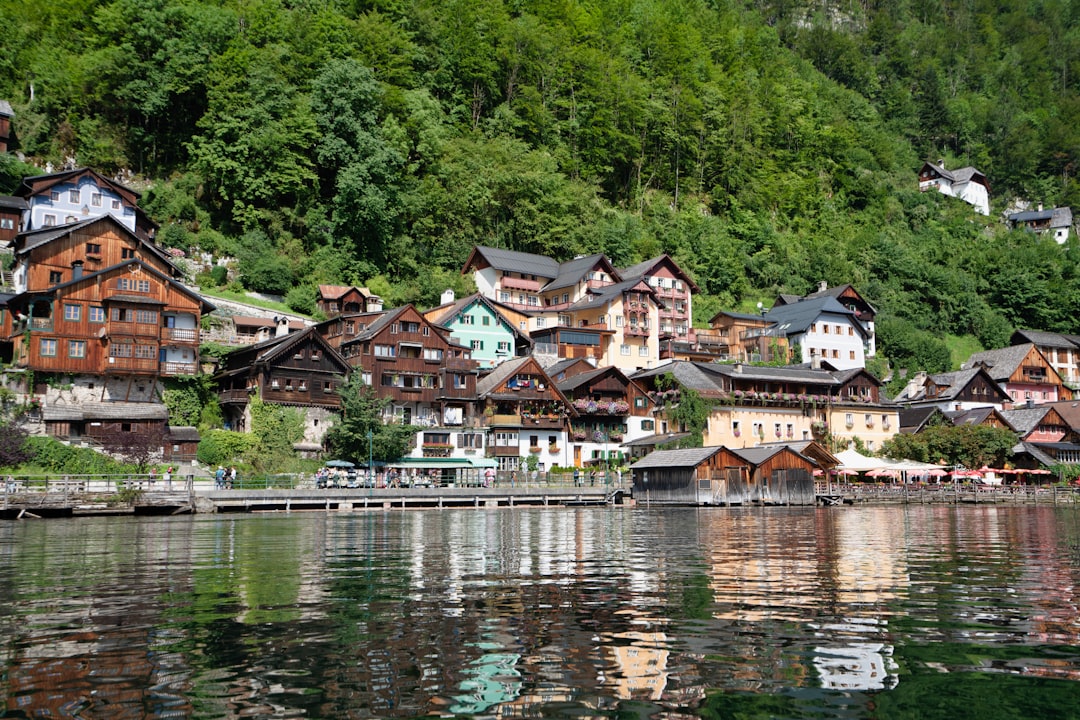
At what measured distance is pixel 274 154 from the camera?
86.5 meters

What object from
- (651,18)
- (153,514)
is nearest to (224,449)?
(153,514)

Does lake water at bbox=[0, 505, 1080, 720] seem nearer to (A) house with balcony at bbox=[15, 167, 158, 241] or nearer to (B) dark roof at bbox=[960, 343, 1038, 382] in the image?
(A) house with balcony at bbox=[15, 167, 158, 241]

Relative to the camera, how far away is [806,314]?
325 ft

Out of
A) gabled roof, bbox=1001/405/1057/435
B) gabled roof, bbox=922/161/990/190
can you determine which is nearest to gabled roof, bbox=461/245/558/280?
gabled roof, bbox=1001/405/1057/435

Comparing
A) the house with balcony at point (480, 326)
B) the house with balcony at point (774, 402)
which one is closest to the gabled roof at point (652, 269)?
the house with balcony at point (774, 402)

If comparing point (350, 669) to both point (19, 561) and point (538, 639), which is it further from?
point (19, 561)

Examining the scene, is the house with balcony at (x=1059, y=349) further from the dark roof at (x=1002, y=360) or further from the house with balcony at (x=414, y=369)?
the house with balcony at (x=414, y=369)

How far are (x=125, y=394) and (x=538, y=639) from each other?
192 ft

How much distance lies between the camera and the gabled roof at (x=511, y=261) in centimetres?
9356

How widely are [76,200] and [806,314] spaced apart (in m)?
71.1

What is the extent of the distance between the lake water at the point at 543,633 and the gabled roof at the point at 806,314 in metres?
73.1

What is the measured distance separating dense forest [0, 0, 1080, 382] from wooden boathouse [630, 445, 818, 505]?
111ft

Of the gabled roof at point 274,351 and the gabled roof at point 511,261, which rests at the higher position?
the gabled roof at point 511,261

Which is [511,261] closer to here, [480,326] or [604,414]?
[480,326]
